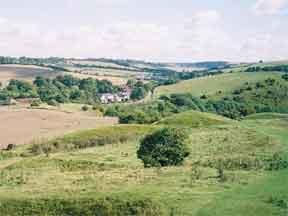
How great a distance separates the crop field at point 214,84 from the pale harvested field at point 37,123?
55.8m

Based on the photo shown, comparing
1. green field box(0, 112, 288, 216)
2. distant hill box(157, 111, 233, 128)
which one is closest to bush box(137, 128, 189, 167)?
green field box(0, 112, 288, 216)

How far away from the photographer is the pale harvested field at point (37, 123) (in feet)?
283

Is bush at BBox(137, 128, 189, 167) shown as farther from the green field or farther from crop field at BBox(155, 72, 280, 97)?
crop field at BBox(155, 72, 280, 97)

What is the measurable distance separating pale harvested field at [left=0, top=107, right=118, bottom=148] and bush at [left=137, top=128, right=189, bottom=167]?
39156mm

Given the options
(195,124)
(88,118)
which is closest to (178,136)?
(195,124)

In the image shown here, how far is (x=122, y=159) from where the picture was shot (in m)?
49.8

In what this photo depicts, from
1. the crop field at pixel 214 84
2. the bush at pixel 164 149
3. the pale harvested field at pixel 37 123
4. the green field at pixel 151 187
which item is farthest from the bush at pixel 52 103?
the bush at pixel 164 149

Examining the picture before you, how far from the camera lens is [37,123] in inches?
3984

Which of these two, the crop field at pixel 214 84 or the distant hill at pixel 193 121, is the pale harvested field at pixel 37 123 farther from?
the crop field at pixel 214 84

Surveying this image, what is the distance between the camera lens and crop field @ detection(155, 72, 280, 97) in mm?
165875

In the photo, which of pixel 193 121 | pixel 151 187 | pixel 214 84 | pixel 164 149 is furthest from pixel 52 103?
pixel 151 187

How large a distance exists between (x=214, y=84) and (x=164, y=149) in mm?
134443

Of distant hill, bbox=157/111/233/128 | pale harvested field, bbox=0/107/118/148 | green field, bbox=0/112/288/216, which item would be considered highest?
green field, bbox=0/112/288/216

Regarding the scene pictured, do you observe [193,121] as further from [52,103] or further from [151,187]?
[52,103]
